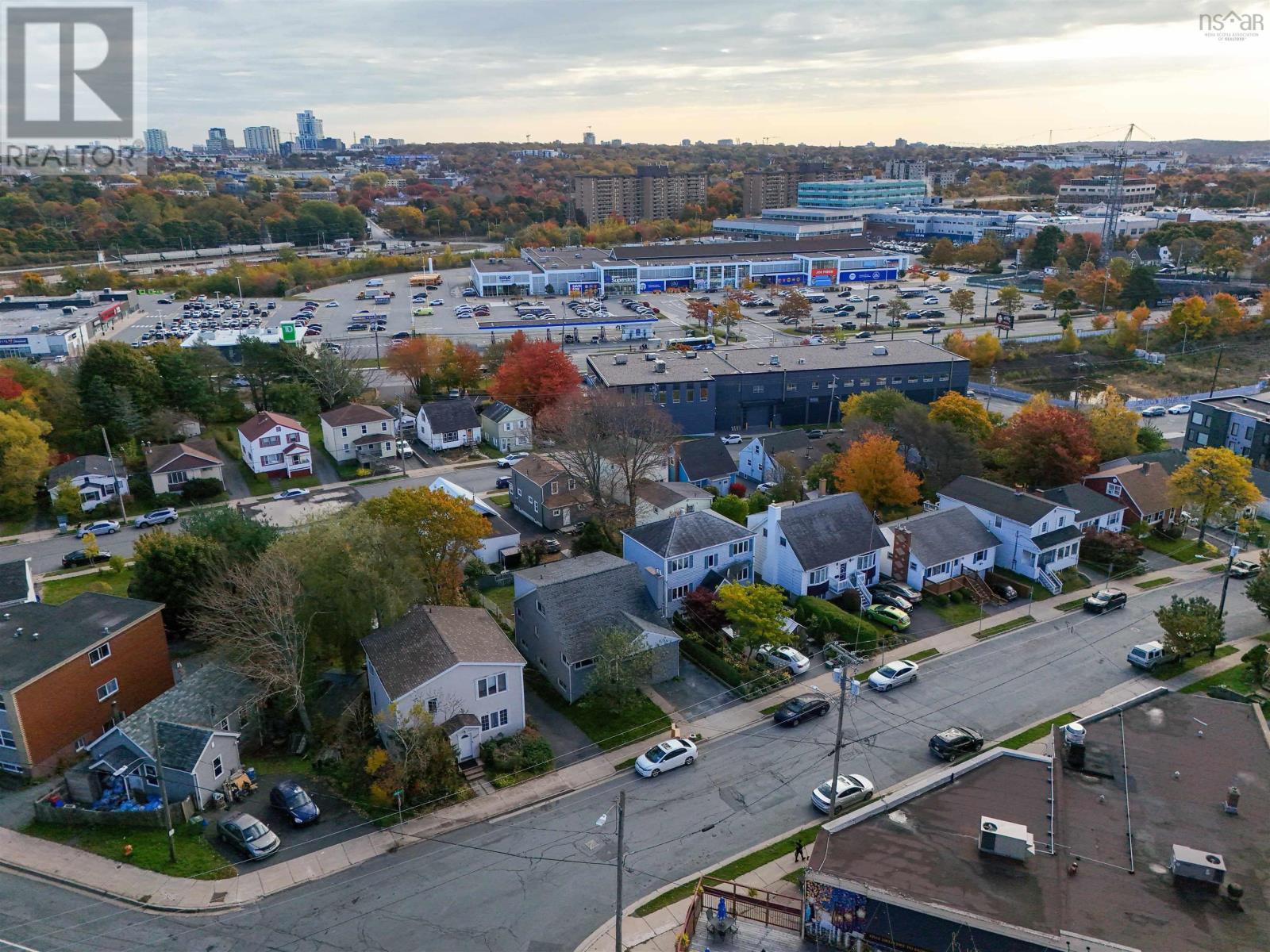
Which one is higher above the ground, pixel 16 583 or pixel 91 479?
pixel 91 479

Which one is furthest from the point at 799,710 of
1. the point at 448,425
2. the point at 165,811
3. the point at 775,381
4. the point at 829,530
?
the point at 448,425

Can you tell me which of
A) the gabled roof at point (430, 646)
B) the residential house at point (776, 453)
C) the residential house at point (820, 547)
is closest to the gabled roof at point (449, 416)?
the residential house at point (776, 453)

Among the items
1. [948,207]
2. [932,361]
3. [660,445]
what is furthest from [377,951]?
[948,207]

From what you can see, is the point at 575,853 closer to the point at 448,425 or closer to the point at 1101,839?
the point at 1101,839

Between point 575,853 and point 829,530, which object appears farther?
point 829,530

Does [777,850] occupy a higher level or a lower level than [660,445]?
lower

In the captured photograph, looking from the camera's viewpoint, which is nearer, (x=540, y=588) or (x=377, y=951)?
(x=377, y=951)

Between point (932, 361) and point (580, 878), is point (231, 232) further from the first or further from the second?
point (580, 878)
